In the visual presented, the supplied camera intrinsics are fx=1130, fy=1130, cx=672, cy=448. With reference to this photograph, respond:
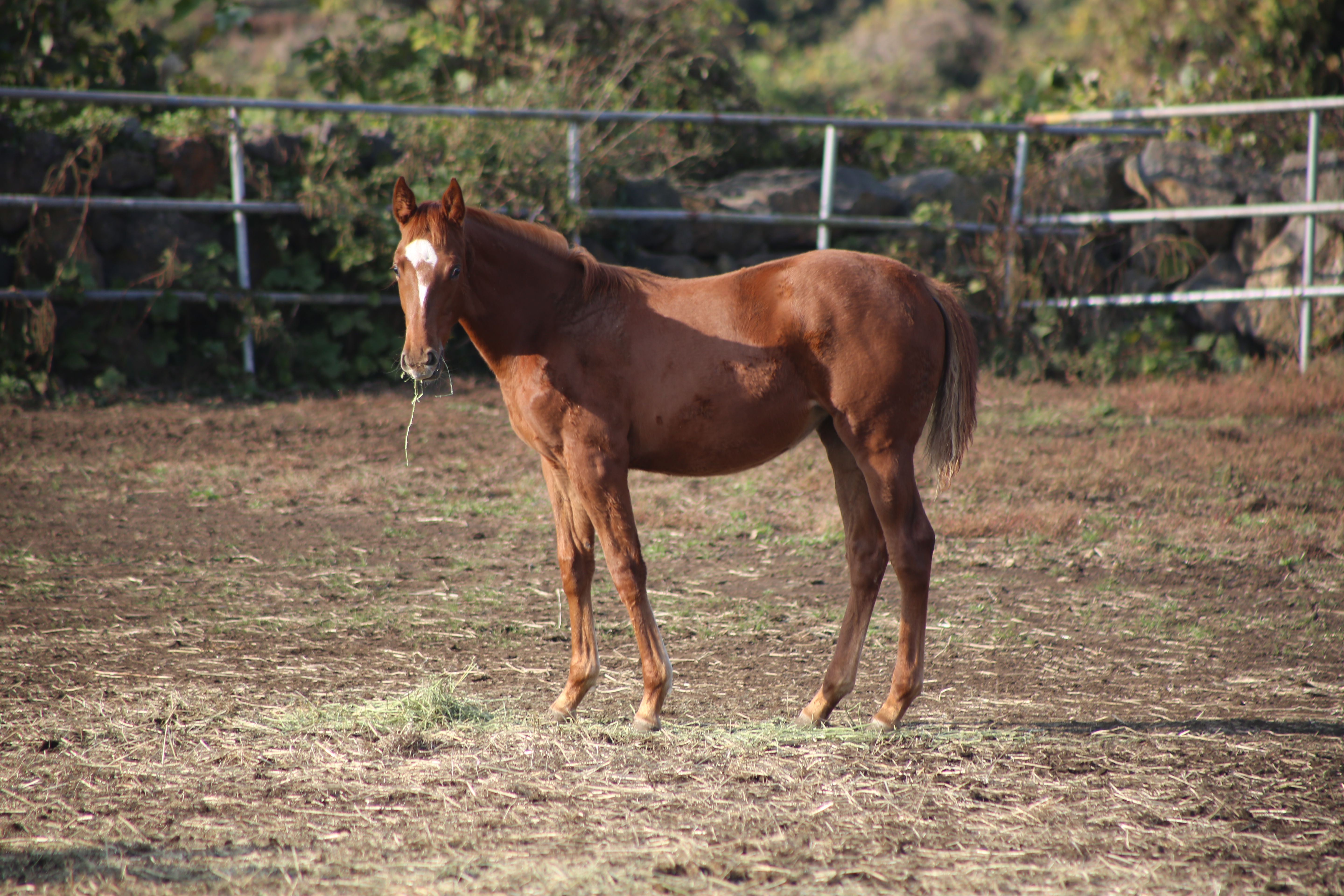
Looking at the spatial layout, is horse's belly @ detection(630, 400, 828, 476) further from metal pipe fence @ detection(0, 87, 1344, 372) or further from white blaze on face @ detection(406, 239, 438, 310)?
metal pipe fence @ detection(0, 87, 1344, 372)

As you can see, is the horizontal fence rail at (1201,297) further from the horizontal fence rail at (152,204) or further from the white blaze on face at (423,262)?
the white blaze on face at (423,262)

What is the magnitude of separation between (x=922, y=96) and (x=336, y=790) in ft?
83.8

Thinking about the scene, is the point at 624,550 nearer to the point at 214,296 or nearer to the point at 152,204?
the point at 214,296

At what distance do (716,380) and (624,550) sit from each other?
641mm

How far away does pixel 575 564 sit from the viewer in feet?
13.0

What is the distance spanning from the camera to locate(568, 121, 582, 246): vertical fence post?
31.6 feet

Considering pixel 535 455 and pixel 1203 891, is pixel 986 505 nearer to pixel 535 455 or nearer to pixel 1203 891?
A: pixel 535 455

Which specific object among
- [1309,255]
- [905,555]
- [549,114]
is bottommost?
[905,555]

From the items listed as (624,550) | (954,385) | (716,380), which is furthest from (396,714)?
(954,385)

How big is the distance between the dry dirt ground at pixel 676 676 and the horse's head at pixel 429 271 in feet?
3.90

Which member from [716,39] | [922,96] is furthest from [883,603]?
[922,96]

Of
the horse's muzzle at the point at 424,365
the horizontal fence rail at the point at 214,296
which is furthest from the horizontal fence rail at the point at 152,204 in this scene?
the horse's muzzle at the point at 424,365

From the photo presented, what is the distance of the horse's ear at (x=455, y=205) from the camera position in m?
3.53

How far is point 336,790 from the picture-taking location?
3191mm
